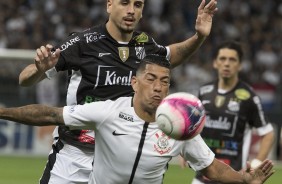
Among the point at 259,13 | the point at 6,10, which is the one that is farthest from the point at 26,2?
the point at 259,13

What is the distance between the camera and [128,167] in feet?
20.2

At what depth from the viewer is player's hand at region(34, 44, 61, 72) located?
6.29 meters

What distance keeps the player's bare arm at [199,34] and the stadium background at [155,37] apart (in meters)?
10.4

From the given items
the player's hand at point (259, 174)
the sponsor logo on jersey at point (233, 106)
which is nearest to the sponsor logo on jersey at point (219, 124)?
the sponsor logo on jersey at point (233, 106)

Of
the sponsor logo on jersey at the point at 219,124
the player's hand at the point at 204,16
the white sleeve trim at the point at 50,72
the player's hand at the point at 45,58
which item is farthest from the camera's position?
the sponsor logo on jersey at the point at 219,124

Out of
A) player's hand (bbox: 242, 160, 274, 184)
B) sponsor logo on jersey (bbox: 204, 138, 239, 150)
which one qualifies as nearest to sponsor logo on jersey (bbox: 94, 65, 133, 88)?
player's hand (bbox: 242, 160, 274, 184)

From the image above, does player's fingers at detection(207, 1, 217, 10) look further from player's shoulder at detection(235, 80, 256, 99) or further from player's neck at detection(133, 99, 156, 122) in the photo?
player's shoulder at detection(235, 80, 256, 99)

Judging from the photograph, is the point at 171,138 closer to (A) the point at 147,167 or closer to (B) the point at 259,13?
(A) the point at 147,167

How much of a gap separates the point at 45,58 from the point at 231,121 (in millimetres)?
3772

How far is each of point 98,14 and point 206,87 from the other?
1194cm

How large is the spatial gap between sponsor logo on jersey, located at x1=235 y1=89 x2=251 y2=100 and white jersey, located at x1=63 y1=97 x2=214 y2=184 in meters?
3.52

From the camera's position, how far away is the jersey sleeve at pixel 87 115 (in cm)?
611

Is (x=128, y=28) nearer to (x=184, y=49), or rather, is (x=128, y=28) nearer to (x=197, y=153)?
(x=184, y=49)

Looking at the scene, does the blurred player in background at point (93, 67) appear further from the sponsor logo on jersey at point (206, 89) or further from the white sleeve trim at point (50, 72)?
the sponsor logo on jersey at point (206, 89)
